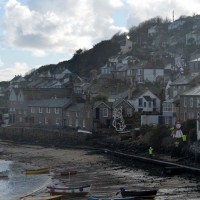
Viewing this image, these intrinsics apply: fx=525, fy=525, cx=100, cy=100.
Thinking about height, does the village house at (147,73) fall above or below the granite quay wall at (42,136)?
above

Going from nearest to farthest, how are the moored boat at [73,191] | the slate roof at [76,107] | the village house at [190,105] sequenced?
the moored boat at [73,191]
the village house at [190,105]
the slate roof at [76,107]

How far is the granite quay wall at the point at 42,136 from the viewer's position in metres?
70.1

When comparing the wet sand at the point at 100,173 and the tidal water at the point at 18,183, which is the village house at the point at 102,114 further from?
the tidal water at the point at 18,183

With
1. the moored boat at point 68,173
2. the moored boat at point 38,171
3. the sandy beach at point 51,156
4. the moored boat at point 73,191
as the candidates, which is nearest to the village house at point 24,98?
the sandy beach at point 51,156

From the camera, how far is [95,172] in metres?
46.9

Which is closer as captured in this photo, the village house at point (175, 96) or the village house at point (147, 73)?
the village house at point (175, 96)

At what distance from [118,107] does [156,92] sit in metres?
8.05

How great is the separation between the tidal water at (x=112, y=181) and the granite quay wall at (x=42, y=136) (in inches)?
724

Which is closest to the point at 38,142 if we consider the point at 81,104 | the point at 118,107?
the point at 81,104

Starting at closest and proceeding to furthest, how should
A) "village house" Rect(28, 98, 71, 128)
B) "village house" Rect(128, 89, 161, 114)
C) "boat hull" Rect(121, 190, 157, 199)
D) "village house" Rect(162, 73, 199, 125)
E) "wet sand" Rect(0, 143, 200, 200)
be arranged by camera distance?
"boat hull" Rect(121, 190, 157, 199) → "wet sand" Rect(0, 143, 200, 200) → "village house" Rect(162, 73, 199, 125) → "village house" Rect(128, 89, 161, 114) → "village house" Rect(28, 98, 71, 128)

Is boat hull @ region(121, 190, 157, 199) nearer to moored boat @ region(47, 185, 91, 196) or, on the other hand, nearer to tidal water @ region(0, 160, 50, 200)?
moored boat @ region(47, 185, 91, 196)

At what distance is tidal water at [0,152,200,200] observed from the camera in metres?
37.5

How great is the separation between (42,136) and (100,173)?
3164 centimetres

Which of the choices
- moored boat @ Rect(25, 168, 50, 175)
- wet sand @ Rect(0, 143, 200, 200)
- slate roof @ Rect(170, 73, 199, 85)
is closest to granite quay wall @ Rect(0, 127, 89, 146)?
wet sand @ Rect(0, 143, 200, 200)
